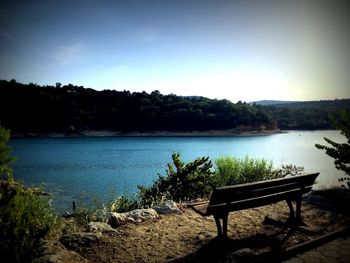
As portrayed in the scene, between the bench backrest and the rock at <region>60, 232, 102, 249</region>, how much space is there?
6.63ft

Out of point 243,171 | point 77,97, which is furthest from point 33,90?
point 243,171

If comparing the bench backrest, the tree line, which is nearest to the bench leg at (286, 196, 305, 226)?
the bench backrest

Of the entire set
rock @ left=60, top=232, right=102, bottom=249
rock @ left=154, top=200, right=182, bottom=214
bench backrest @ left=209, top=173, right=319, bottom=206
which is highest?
bench backrest @ left=209, top=173, right=319, bottom=206

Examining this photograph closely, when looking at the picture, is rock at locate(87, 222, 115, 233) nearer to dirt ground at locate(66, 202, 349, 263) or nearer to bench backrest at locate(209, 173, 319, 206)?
dirt ground at locate(66, 202, 349, 263)

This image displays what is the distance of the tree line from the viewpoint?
9844 cm

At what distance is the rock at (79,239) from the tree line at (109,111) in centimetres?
10234

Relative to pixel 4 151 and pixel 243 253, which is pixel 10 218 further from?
pixel 243 253

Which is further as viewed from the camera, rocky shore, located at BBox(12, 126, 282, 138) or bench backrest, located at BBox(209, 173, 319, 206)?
rocky shore, located at BBox(12, 126, 282, 138)

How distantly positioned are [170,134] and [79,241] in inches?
4222

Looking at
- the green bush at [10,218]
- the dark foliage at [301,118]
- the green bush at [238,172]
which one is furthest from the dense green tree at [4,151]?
the dark foliage at [301,118]

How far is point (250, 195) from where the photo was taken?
4.72 meters

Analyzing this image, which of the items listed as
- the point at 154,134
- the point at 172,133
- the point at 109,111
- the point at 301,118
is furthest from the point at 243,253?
the point at 301,118

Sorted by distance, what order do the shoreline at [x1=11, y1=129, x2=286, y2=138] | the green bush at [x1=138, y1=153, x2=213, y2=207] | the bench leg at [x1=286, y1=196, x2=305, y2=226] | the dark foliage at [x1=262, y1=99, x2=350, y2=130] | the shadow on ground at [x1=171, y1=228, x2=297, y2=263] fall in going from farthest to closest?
1. the dark foliage at [x1=262, y1=99, x2=350, y2=130]
2. the shoreline at [x1=11, y1=129, x2=286, y2=138]
3. the green bush at [x1=138, y1=153, x2=213, y2=207]
4. the bench leg at [x1=286, y1=196, x2=305, y2=226]
5. the shadow on ground at [x1=171, y1=228, x2=297, y2=263]

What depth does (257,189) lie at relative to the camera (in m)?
4.74
